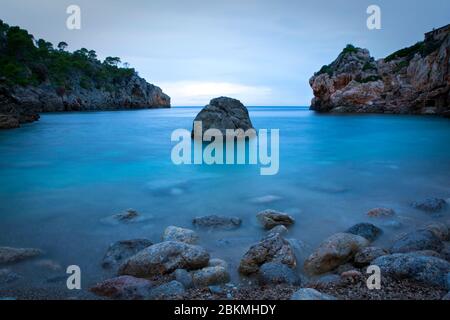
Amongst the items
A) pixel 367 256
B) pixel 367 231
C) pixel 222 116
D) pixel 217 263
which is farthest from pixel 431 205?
pixel 222 116

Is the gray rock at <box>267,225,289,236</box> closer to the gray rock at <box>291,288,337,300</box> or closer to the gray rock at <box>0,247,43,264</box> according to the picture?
the gray rock at <box>291,288,337,300</box>

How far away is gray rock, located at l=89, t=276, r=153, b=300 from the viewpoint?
372 cm

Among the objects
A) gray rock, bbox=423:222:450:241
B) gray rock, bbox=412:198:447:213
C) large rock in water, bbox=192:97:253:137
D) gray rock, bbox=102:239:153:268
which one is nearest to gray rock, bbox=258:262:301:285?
gray rock, bbox=102:239:153:268

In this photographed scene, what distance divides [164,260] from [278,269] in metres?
1.56

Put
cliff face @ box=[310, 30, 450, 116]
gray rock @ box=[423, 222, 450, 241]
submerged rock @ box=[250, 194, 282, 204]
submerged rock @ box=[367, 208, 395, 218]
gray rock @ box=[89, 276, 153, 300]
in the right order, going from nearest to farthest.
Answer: gray rock @ box=[89, 276, 153, 300] < gray rock @ box=[423, 222, 450, 241] < submerged rock @ box=[367, 208, 395, 218] < submerged rock @ box=[250, 194, 282, 204] < cliff face @ box=[310, 30, 450, 116]

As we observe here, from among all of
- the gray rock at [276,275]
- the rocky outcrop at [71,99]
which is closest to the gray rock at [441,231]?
the gray rock at [276,275]

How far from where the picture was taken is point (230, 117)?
59.5 ft

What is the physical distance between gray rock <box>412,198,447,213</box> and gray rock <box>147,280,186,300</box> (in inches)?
223

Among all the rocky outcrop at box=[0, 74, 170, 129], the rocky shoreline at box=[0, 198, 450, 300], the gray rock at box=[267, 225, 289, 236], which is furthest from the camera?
the rocky outcrop at box=[0, 74, 170, 129]

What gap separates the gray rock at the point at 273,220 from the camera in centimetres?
603

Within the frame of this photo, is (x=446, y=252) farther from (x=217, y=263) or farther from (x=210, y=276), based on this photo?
(x=210, y=276)
